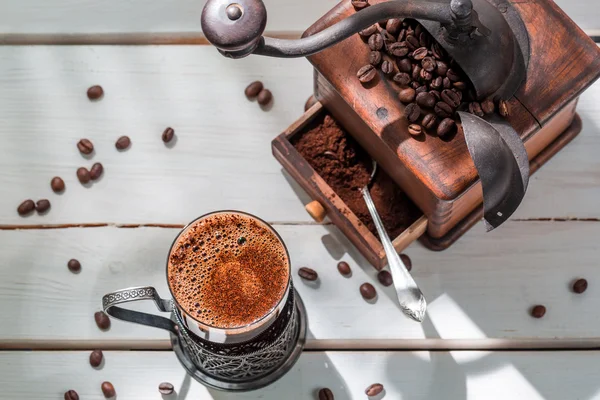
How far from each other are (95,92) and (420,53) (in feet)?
2.16

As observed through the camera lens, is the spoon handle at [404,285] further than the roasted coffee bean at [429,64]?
Yes

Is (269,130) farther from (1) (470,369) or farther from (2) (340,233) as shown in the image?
(1) (470,369)

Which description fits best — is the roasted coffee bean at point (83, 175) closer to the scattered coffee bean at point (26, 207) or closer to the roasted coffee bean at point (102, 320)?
the scattered coffee bean at point (26, 207)

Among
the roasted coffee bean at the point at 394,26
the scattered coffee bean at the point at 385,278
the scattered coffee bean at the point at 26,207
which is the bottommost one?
the scattered coffee bean at the point at 26,207

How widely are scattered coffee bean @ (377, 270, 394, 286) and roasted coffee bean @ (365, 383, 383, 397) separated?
18 centimetres

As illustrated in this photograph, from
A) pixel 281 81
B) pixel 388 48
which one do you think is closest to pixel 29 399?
pixel 281 81

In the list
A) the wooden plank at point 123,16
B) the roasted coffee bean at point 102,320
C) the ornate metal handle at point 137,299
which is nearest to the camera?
the ornate metal handle at point 137,299

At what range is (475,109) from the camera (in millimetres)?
1259

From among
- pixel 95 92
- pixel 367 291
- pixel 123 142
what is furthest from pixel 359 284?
pixel 95 92

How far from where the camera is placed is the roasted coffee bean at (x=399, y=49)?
4.22 ft

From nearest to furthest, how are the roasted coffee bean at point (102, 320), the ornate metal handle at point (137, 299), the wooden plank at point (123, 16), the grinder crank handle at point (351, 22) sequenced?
the grinder crank handle at point (351, 22) → the ornate metal handle at point (137, 299) → the roasted coffee bean at point (102, 320) → the wooden plank at point (123, 16)

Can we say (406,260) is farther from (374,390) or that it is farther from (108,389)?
(108,389)

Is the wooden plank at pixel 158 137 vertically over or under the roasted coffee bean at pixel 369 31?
under

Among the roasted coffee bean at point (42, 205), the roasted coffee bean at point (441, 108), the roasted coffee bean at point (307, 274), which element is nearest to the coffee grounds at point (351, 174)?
the roasted coffee bean at point (307, 274)
